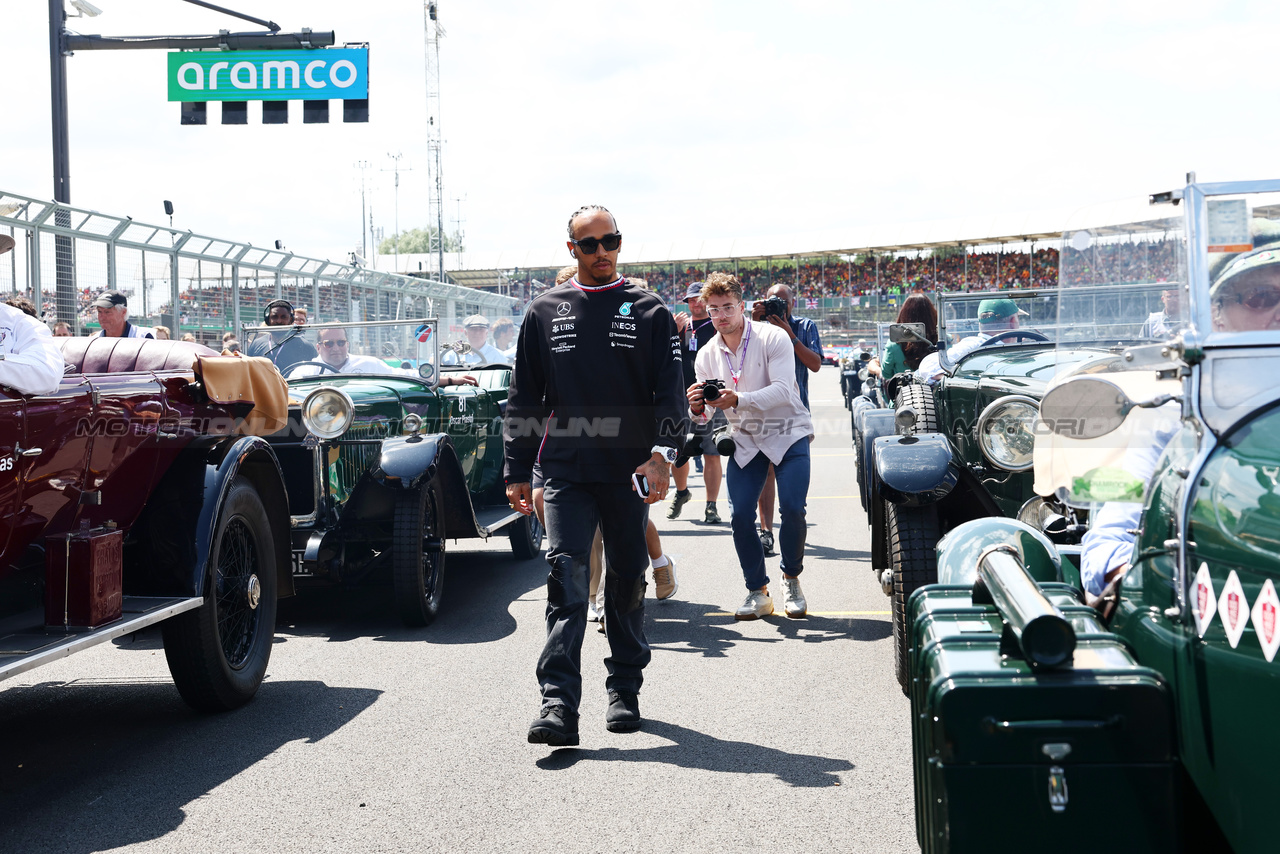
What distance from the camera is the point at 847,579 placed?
7.12 m

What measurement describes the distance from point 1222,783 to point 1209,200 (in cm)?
114

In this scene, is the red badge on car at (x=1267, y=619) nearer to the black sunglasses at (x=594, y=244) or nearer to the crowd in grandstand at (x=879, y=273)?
the black sunglasses at (x=594, y=244)

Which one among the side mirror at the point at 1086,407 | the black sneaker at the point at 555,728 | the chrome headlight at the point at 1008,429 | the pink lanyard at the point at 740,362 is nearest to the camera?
the side mirror at the point at 1086,407

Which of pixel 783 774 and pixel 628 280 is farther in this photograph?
pixel 628 280

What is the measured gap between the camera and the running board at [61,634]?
3459 millimetres

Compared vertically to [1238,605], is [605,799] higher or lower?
lower

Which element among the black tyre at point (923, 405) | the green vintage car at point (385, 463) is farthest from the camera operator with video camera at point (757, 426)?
the green vintage car at point (385, 463)

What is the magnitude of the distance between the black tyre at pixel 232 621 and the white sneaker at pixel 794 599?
258 centimetres

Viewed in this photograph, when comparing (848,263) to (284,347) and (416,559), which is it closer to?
(284,347)

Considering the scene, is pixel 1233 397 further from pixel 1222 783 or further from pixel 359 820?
pixel 359 820

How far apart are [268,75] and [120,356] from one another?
10.4 m

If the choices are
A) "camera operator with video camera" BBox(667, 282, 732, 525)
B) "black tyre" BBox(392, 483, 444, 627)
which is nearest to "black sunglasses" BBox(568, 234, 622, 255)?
"black tyre" BBox(392, 483, 444, 627)

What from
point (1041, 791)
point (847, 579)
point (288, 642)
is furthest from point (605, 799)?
point (847, 579)

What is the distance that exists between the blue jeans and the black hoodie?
172cm
